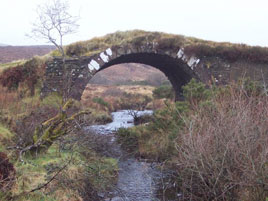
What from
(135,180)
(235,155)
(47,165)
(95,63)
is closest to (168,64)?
(95,63)

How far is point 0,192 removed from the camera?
418cm

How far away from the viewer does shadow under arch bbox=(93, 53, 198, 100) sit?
12.1 m

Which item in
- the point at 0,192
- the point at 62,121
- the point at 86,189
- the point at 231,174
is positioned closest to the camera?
the point at 0,192

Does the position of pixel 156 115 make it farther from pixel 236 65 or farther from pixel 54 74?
pixel 236 65

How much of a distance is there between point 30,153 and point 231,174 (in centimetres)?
A: 355

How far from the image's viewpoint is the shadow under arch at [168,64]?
39.5 feet

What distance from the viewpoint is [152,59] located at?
13156mm

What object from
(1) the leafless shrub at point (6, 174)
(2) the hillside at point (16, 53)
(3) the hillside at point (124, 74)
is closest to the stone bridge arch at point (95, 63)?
(1) the leafless shrub at point (6, 174)

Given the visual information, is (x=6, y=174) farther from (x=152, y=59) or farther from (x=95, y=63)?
(x=152, y=59)

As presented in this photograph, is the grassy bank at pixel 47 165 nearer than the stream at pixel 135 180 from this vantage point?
Yes

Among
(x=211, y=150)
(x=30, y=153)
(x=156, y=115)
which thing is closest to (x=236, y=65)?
(x=156, y=115)

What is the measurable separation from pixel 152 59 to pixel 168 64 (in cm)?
71

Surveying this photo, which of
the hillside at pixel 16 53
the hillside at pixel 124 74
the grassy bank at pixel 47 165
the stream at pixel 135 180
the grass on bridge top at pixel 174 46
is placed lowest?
the hillside at pixel 124 74

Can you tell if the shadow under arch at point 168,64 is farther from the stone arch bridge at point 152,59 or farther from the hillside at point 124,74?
the hillside at point 124,74
